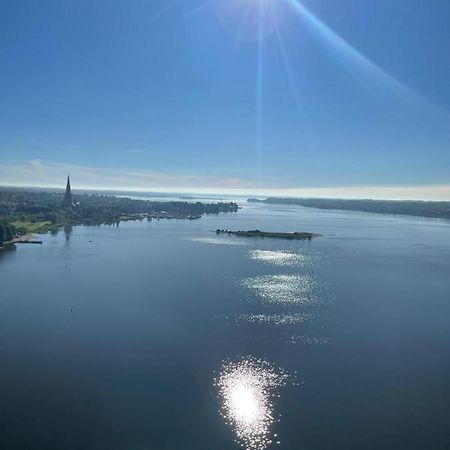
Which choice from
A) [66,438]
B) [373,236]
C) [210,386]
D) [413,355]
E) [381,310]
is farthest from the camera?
[373,236]

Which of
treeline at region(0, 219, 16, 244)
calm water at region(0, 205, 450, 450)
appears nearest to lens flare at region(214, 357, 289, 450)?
calm water at region(0, 205, 450, 450)

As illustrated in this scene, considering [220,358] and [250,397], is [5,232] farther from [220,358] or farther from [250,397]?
[250,397]

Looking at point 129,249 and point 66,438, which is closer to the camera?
point 66,438

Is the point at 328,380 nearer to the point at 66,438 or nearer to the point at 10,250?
the point at 66,438

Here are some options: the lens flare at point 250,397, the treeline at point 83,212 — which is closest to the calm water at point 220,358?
the lens flare at point 250,397

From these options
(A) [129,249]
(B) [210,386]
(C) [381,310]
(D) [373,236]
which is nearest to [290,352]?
(B) [210,386]

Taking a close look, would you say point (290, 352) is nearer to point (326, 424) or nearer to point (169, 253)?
point (326, 424)

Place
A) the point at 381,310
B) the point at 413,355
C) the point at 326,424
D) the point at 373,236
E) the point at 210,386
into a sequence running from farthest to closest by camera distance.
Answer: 1. the point at 373,236
2. the point at 381,310
3. the point at 413,355
4. the point at 210,386
5. the point at 326,424
